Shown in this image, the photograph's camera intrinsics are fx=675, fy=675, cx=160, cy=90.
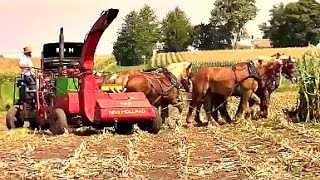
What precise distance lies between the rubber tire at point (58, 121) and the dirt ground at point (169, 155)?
0.87ft

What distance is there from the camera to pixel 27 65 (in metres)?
17.0

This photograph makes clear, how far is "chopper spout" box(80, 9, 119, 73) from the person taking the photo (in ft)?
49.8

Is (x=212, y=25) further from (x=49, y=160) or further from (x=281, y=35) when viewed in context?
(x=49, y=160)

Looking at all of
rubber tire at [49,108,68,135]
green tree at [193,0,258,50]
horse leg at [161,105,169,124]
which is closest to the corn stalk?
horse leg at [161,105,169,124]

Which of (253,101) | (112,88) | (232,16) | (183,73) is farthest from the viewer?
(232,16)

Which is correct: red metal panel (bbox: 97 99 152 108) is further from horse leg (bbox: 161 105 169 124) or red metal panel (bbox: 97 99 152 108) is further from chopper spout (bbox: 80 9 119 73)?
horse leg (bbox: 161 105 169 124)

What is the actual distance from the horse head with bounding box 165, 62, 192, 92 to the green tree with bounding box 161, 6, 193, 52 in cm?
8803

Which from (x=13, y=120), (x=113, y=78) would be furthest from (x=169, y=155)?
(x=13, y=120)

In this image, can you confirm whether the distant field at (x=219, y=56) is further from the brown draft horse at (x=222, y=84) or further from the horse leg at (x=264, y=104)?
the brown draft horse at (x=222, y=84)

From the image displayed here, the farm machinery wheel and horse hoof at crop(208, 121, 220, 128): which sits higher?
the farm machinery wheel

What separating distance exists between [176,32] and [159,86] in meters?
91.9

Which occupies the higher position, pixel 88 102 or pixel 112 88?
pixel 112 88

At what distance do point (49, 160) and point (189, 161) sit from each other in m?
2.17

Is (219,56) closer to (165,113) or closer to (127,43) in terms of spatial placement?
(127,43)
